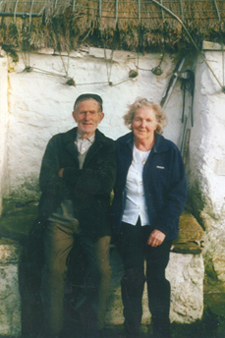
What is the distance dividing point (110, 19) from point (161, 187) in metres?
1.60

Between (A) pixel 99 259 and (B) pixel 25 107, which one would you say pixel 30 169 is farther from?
(A) pixel 99 259

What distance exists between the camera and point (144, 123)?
2230 millimetres

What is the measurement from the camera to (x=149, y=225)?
2236mm

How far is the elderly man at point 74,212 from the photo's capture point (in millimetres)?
2158

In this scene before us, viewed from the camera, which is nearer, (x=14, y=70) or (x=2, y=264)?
(x=2, y=264)

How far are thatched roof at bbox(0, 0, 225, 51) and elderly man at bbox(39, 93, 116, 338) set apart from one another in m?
0.89

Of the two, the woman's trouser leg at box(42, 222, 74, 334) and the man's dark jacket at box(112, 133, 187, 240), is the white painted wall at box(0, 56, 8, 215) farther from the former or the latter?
the man's dark jacket at box(112, 133, 187, 240)

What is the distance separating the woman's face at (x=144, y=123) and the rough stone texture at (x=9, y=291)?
1304 mm

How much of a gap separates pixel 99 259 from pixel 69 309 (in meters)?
0.56

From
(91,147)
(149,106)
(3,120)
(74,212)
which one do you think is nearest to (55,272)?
(74,212)

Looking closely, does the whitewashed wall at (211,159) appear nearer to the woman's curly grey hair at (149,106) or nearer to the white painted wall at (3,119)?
the woman's curly grey hair at (149,106)

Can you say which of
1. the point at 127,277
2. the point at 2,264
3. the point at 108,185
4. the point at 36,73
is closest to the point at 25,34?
the point at 36,73

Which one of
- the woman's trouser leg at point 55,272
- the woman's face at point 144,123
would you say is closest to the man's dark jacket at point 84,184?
the woman's trouser leg at point 55,272

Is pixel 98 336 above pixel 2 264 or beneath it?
beneath
